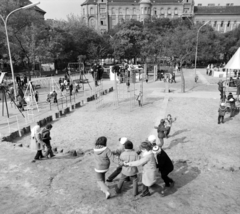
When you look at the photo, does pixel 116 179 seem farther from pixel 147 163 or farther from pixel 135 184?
pixel 147 163

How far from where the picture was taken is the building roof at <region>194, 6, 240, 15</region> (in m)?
95.3

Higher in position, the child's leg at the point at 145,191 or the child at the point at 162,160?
the child at the point at 162,160

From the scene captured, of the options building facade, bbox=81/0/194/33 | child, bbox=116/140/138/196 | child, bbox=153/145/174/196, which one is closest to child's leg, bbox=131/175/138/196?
child, bbox=116/140/138/196

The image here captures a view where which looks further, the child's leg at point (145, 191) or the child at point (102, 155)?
the child's leg at point (145, 191)

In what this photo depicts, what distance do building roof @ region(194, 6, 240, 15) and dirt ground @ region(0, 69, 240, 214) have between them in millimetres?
97818

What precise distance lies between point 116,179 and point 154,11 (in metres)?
106

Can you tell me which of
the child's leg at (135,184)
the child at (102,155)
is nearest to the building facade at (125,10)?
the child at (102,155)

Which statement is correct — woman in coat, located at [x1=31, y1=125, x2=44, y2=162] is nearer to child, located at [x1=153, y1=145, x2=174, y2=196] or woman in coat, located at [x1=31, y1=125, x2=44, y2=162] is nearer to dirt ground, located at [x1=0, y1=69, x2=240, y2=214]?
dirt ground, located at [x1=0, y1=69, x2=240, y2=214]

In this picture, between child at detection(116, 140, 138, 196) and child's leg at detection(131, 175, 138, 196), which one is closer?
child at detection(116, 140, 138, 196)

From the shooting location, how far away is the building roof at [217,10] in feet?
313

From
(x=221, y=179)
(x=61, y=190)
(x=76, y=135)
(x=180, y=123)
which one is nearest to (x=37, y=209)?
(x=61, y=190)

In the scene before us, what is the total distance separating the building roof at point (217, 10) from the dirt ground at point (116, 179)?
9782cm

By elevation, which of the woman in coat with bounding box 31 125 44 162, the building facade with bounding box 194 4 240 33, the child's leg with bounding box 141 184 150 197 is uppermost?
the building facade with bounding box 194 4 240 33

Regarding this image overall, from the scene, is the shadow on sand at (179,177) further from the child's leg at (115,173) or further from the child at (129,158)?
the child's leg at (115,173)
